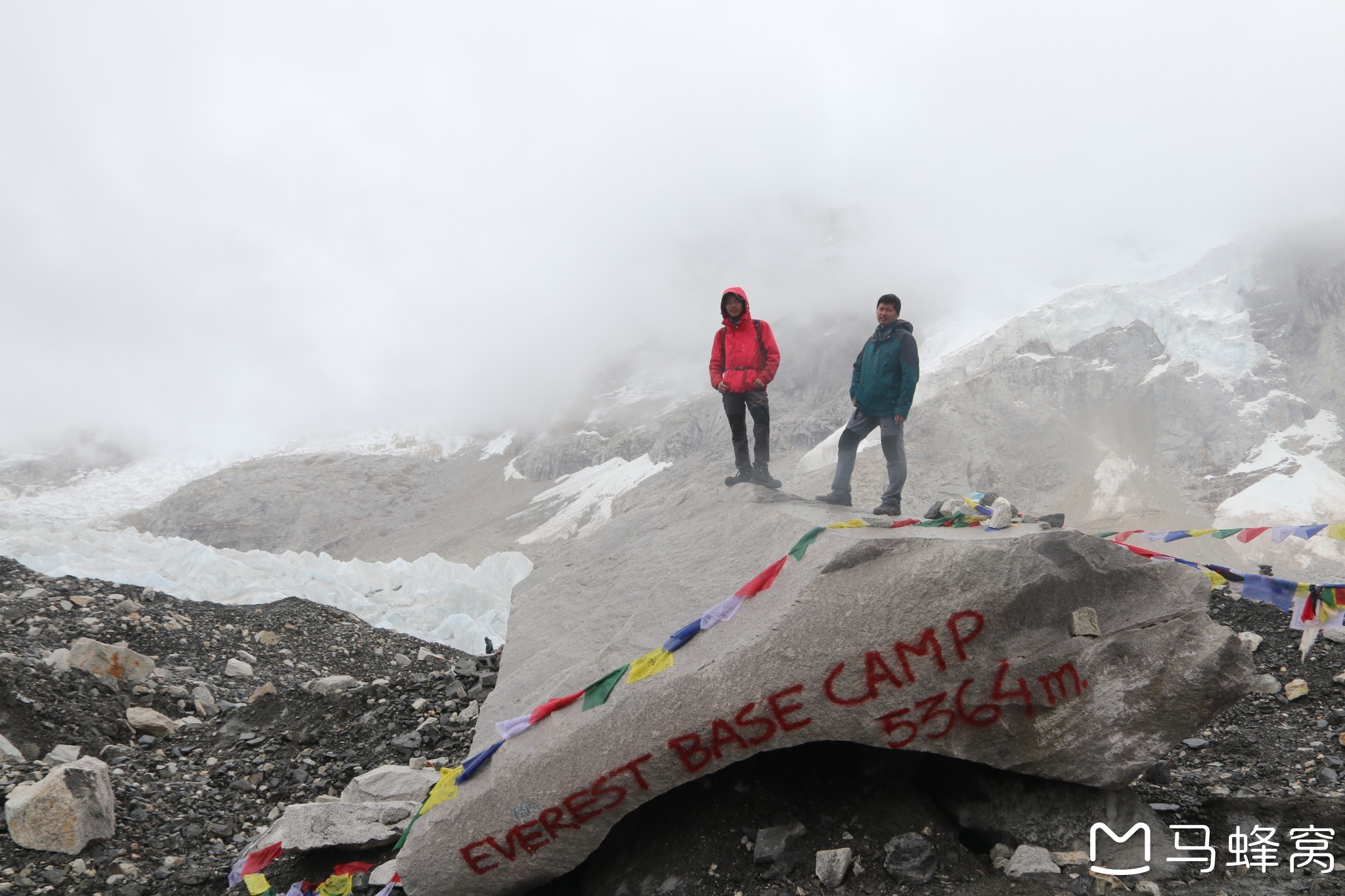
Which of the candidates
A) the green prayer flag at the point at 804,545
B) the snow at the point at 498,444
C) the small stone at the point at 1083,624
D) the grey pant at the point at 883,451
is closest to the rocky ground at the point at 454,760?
the small stone at the point at 1083,624

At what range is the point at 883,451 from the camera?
291 inches

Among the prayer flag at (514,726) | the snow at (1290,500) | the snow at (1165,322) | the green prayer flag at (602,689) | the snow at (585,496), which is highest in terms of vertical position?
the green prayer flag at (602,689)

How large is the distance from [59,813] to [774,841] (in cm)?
434

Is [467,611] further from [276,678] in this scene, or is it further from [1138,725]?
[1138,725]

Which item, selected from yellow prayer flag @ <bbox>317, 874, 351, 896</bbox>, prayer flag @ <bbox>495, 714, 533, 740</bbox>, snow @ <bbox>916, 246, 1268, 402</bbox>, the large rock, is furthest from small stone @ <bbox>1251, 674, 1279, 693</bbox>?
snow @ <bbox>916, 246, 1268, 402</bbox>

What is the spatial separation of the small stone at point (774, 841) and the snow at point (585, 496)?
7085 centimetres

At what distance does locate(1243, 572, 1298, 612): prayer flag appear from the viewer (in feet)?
19.7

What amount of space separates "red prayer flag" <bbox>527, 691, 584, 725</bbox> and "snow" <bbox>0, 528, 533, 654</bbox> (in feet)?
27.3

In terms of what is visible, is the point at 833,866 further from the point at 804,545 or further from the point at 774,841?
the point at 804,545

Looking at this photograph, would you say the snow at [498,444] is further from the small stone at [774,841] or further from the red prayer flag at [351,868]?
the small stone at [774,841]

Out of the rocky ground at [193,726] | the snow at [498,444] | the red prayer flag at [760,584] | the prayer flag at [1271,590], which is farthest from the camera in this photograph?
the snow at [498,444]

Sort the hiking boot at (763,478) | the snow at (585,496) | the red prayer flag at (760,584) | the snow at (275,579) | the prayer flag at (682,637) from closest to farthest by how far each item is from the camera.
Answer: the prayer flag at (682,637)
the red prayer flag at (760,584)
the hiking boot at (763,478)
the snow at (275,579)
the snow at (585,496)

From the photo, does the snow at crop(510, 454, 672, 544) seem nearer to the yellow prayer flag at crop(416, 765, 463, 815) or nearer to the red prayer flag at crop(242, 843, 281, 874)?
the red prayer flag at crop(242, 843, 281, 874)

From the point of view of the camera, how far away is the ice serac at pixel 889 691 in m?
3.84
